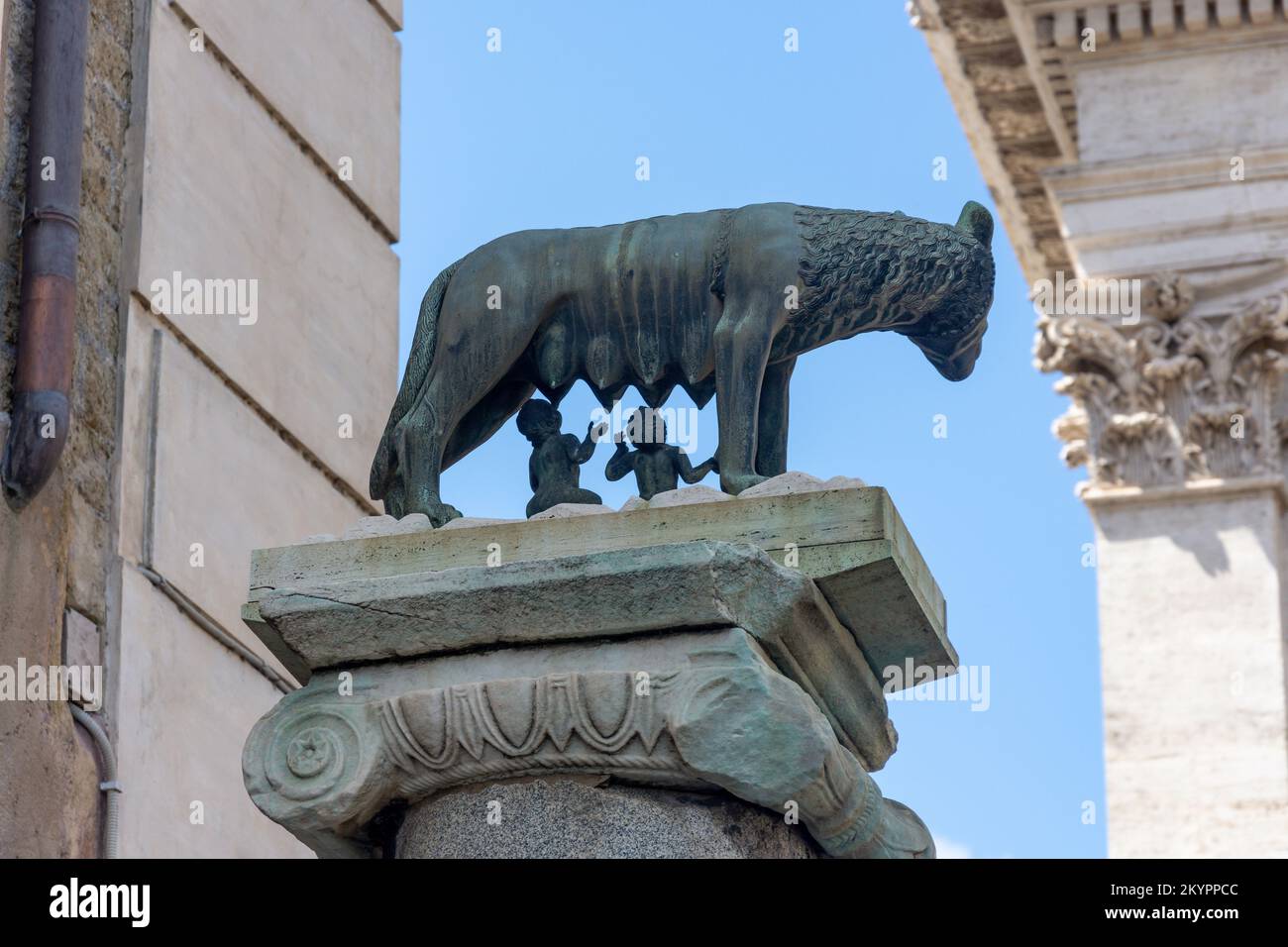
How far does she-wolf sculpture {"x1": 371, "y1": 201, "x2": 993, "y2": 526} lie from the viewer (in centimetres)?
529

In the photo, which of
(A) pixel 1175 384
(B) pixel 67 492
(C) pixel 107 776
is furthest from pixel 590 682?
(A) pixel 1175 384

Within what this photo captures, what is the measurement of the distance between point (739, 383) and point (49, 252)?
369 cm

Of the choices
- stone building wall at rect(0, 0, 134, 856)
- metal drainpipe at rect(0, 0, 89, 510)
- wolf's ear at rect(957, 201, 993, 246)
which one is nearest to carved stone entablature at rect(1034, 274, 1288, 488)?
stone building wall at rect(0, 0, 134, 856)

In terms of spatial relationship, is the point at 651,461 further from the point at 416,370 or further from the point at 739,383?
the point at 416,370

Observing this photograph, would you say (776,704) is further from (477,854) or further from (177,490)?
(177,490)

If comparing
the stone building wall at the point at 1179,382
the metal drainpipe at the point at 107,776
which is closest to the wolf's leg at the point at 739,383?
the metal drainpipe at the point at 107,776

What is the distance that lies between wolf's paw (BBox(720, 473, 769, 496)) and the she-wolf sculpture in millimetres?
13

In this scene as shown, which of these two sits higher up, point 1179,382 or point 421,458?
point 1179,382

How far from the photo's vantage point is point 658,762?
15.3 ft

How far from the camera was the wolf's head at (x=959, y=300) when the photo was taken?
5.53 meters

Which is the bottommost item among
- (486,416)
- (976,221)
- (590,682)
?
(590,682)

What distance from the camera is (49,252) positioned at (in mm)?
8234

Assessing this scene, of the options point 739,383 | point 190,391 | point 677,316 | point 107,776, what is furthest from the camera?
point 190,391
